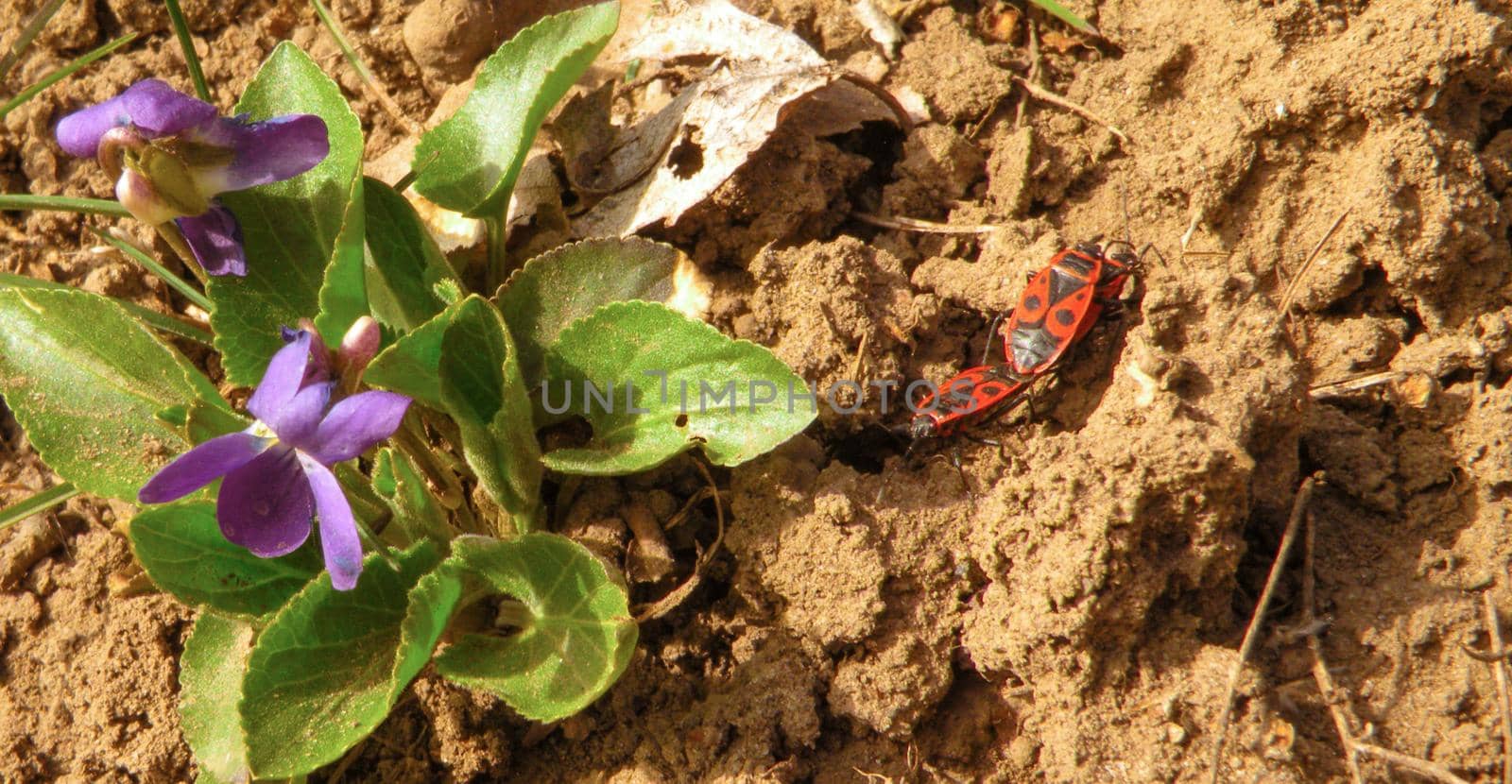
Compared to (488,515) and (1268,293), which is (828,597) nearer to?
(488,515)

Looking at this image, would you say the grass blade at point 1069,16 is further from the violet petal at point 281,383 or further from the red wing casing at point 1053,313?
the violet petal at point 281,383

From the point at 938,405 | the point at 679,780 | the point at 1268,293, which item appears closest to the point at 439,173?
the point at 938,405

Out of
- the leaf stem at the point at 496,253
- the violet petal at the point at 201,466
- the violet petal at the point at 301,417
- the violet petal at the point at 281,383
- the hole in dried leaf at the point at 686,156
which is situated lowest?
the leaf stem at the point at 496,253

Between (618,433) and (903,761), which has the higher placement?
(618,433)

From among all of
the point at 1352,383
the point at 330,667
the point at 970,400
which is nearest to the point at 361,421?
the point at 330,667

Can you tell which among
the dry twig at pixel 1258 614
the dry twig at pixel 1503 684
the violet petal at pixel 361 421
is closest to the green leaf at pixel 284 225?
the violet petal at pixel 361 421

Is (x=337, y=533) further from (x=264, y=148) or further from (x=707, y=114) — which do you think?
(x=707, y=114)
